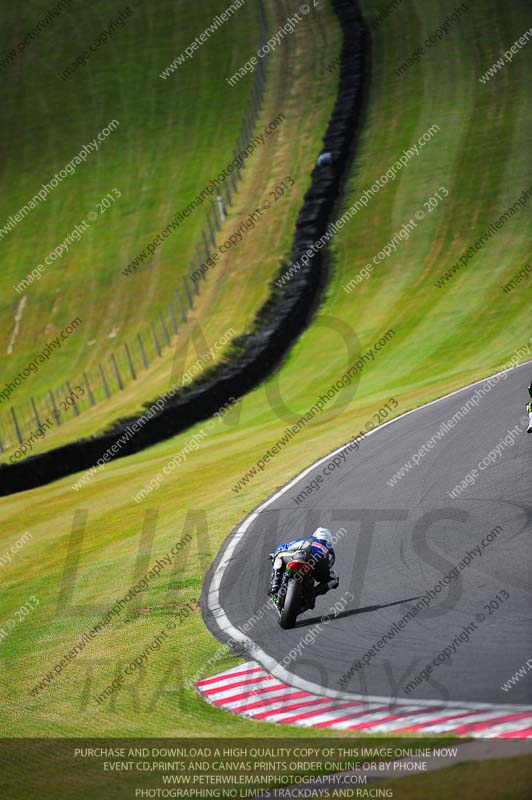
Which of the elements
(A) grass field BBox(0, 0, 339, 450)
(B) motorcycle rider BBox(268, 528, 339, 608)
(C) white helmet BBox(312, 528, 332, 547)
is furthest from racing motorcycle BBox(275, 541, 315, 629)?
(A) grass field BBox(0, 0, 339, 450)

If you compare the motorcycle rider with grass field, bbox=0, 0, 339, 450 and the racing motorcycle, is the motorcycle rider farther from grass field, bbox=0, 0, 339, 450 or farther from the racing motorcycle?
grass field, bbox=0, 0, 339, 450

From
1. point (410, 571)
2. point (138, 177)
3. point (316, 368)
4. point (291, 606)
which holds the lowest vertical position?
point (291, 606)

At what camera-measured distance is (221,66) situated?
6016 cm

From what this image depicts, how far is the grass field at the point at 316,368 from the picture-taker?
36.6 ft

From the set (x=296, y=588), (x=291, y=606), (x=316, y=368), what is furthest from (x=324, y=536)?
(x=316, y=368)

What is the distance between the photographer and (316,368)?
107 ft

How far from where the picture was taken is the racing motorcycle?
36.0 feet

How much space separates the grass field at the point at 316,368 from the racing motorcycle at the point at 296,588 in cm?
94

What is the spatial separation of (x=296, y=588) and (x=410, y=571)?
1690 millimetres

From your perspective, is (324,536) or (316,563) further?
(324,536)

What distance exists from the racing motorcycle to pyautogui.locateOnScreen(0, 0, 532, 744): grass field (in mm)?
944

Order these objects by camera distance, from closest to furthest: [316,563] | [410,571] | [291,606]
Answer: [291,606]
[316,563]
[410,571]

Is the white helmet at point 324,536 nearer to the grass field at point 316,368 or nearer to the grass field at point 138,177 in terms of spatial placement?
the grass field at point 316,368

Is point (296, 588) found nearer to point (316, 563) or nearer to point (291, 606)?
point (291, 606)
